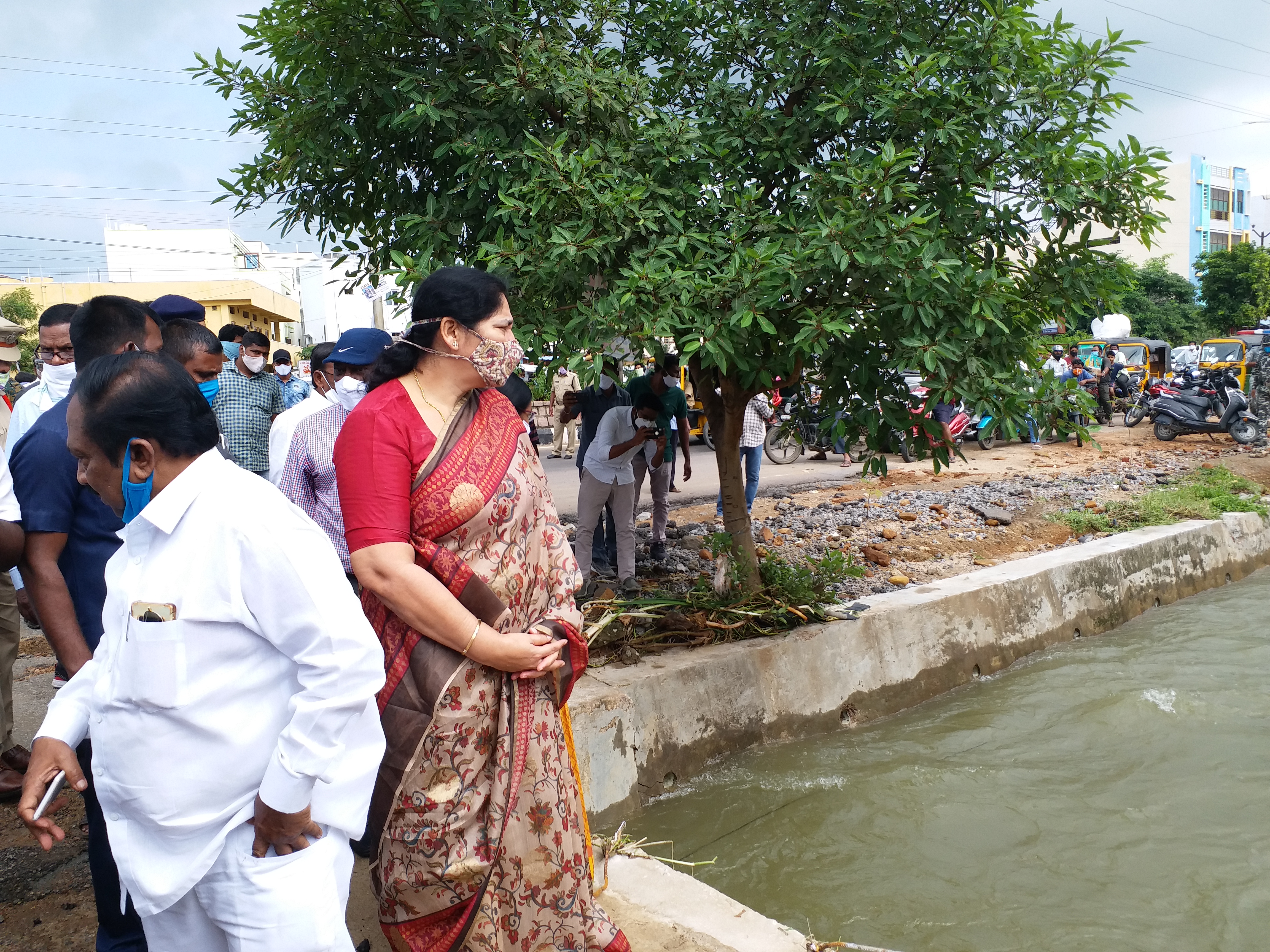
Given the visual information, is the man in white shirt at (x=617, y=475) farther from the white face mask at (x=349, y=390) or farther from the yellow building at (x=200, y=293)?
the yellow building at (x=200, y=293)

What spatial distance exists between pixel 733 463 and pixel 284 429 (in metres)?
2.40

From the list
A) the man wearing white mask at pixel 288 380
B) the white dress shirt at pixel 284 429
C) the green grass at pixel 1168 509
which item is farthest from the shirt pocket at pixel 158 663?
the green grass at pixel 1168 509

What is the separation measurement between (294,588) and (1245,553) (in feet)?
29.9

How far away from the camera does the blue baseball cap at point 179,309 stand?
395 centimetres

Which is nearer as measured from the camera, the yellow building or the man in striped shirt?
the man in striped shirt

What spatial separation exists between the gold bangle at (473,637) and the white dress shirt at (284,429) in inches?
62.1

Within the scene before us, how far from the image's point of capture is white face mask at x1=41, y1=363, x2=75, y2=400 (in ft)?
13.1

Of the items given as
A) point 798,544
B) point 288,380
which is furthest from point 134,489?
point 288,380

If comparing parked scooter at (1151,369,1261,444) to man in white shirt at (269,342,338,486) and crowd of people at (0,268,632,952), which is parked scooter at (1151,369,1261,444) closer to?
man in white shirt at (269,342,338,486)

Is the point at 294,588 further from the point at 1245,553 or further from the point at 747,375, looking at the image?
the point at 1245,553

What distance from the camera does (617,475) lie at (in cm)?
647

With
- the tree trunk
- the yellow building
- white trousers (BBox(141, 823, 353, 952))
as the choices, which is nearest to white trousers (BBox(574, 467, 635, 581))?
the tree trunk

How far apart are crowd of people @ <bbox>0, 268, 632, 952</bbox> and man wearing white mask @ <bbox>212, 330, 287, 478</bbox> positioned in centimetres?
205

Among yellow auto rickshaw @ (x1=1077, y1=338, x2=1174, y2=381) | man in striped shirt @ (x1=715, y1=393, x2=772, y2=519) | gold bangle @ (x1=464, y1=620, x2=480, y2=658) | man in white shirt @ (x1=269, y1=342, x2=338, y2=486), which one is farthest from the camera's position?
yellow auto rickshaw @ (x1=1077, y1=338, x2=1174, y2=381)
